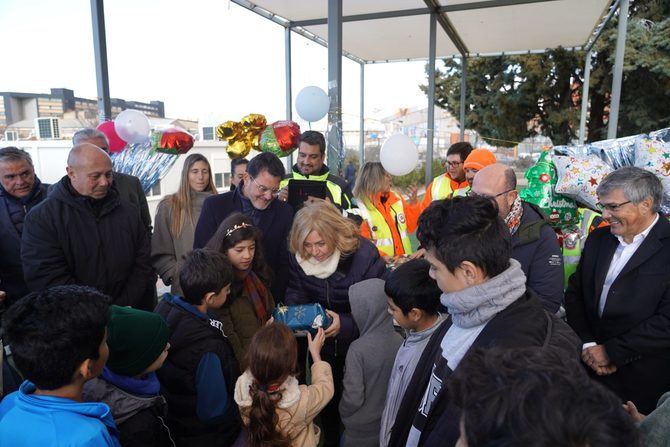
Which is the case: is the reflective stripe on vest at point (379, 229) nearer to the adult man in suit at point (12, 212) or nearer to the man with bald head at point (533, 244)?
the man with bald head at point (533, 244)

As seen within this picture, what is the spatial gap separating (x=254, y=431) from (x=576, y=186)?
7.87 ft

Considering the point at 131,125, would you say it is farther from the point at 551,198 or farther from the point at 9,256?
the point at 551,198

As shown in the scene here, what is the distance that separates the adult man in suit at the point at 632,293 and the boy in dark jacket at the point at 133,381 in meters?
2.00

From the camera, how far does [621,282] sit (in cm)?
196

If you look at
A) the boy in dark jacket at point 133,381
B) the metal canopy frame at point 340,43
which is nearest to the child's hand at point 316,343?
the boy in dark jacket at point 133,381

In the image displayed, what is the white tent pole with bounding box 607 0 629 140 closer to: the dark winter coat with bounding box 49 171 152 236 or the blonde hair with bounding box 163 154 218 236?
the blonde hair with bounding box 163 154 218 236

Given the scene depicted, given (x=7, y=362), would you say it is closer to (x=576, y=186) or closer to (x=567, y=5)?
(x=576, y=186)

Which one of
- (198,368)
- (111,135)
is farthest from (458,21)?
(198,368)

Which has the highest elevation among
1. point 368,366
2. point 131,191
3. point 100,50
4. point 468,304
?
point 100,50

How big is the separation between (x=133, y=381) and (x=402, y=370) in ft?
Result: 3.23

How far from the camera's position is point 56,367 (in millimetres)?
1146

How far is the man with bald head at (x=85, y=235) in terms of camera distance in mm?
2119

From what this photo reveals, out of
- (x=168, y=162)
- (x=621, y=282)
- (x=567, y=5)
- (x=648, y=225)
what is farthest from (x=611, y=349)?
(x=567, y=5)

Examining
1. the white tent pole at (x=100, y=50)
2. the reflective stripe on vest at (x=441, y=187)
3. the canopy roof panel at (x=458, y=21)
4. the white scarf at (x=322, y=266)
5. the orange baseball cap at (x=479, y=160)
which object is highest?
the canopy roof panel at (x=458, y=21)
